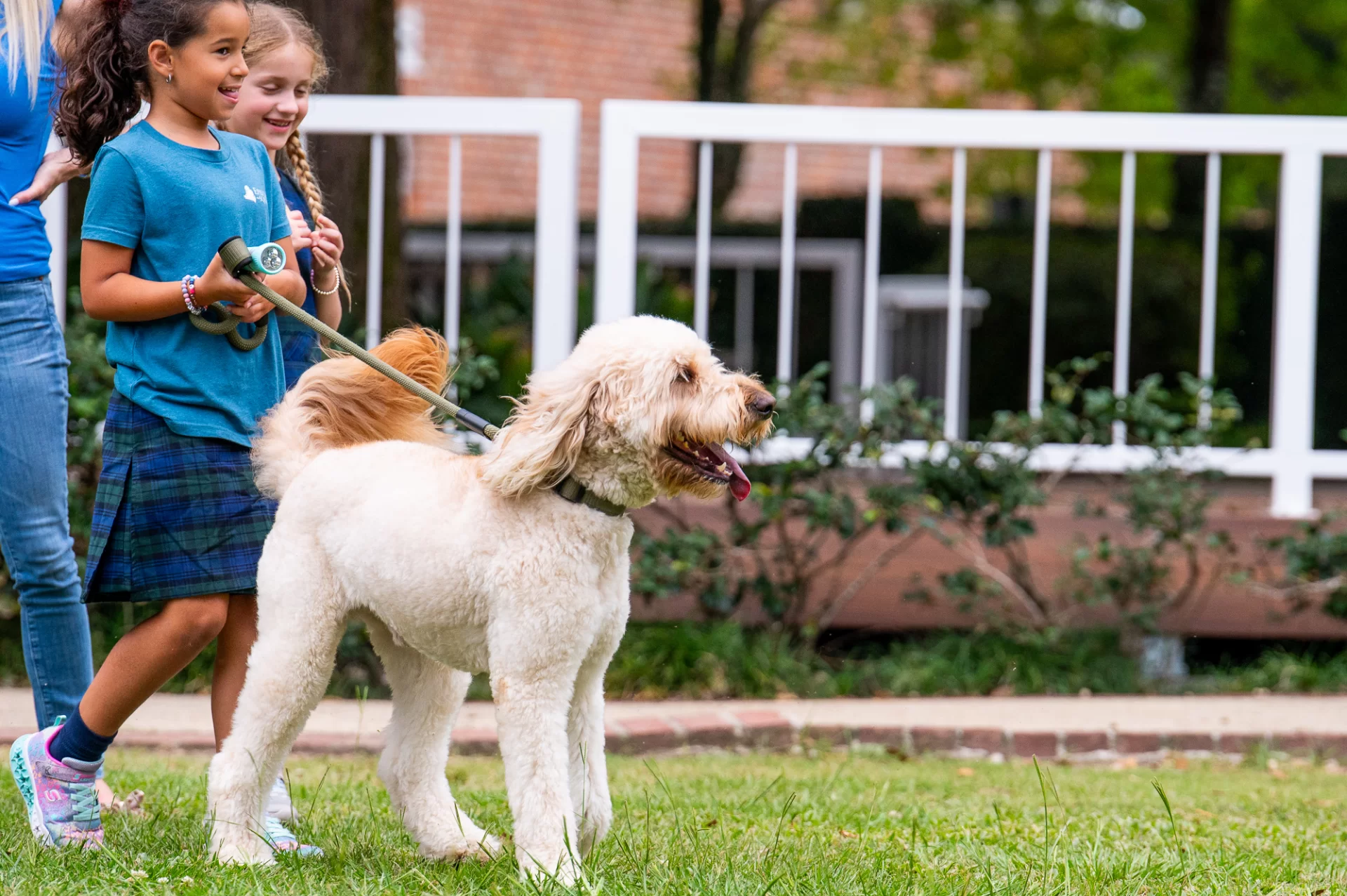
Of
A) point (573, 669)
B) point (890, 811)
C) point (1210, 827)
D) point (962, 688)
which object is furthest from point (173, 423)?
point (962, 688)

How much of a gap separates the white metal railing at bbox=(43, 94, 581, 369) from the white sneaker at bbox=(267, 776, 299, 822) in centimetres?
277

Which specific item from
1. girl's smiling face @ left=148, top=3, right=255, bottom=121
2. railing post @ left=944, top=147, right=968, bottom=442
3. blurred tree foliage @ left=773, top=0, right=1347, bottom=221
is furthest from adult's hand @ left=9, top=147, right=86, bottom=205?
blurred tree foliage @ left=773, top=0, right=1347, bottom=221

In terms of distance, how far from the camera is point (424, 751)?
3375 mm

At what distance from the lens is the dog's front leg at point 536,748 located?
288cm

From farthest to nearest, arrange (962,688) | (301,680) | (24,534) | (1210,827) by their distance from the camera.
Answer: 1. (962,688)
2. (1210,827)
3. (24,534)
4. (301,680)

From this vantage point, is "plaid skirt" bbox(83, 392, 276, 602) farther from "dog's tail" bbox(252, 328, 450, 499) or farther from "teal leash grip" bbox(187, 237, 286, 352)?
"teal leash grip" bbox(187, 237, 286, 352)

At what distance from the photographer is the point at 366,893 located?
2943 mm

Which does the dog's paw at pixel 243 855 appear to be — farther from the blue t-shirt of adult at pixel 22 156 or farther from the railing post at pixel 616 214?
the railing post at pixel 616 214

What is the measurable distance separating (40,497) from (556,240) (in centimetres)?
310

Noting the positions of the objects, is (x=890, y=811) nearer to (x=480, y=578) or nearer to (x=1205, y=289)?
(x=480, y=578)

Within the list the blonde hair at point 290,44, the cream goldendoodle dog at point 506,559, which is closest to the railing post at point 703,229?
the blonde hair at point 290,44

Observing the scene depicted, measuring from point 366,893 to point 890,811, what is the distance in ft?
5.53

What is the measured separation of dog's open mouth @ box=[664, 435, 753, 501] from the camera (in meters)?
2.93

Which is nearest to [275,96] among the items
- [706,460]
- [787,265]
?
[706,460]
